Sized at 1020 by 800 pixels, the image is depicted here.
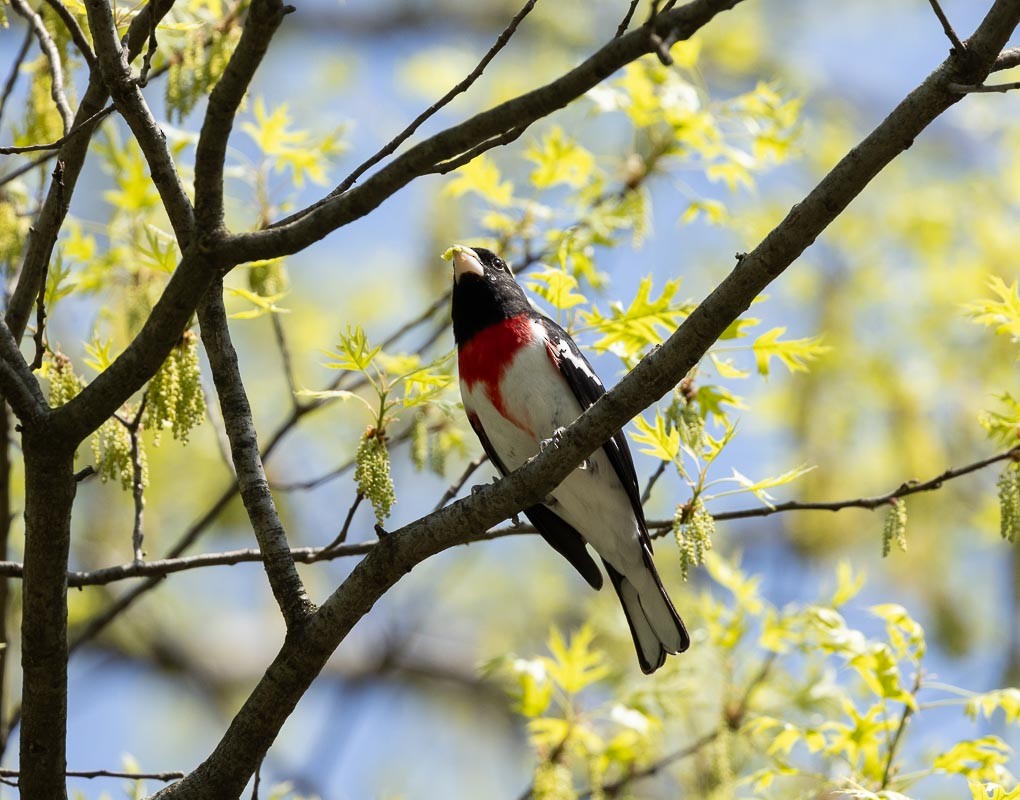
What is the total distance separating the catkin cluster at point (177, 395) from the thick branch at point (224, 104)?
754mm

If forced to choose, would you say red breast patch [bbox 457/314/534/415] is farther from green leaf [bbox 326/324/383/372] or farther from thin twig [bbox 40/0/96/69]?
thin twig [bbox 40/0/96/69]

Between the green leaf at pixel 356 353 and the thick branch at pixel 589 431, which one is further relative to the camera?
the green leaf at pixel 356 353

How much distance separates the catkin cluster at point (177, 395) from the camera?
3.25 m

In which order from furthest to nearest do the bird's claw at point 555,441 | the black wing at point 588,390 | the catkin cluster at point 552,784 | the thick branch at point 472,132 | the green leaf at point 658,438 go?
the black wing at point 588,390 → the catkin cluster at point 552,784 → the green leaf at point 658,438 → the bird's claw at point 555,441 → the thick branch at point 472,132

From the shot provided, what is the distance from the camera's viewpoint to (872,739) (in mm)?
3834

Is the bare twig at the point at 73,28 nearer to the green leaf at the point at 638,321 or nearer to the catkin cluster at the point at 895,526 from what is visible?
the green leaf at the point at 638,321

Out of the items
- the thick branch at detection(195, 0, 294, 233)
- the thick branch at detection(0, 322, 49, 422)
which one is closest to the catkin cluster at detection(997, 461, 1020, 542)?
the thick branch at detection(195, 0, 294, 233)

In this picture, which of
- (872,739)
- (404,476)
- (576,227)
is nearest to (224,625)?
(404,476)

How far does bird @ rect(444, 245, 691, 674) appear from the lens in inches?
177

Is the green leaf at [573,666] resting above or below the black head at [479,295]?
below

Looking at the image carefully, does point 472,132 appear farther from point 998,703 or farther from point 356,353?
point 998,703

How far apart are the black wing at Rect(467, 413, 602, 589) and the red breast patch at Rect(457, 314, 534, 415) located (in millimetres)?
191

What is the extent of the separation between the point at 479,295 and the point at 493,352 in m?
0.36

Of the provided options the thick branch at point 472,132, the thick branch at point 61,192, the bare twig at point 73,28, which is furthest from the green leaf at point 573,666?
the bare twig at point 73,28
